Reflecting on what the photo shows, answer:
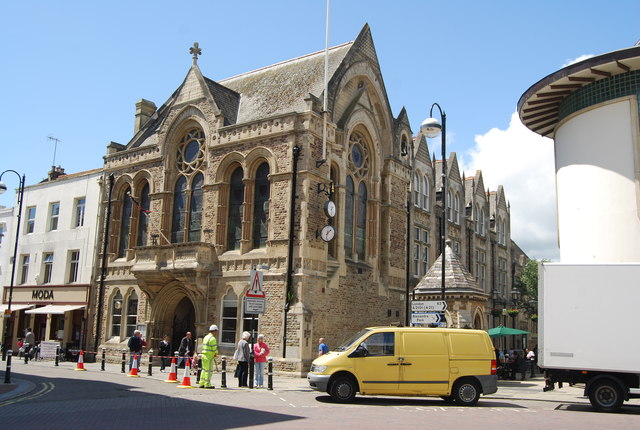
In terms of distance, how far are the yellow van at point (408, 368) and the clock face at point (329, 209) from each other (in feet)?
34.1

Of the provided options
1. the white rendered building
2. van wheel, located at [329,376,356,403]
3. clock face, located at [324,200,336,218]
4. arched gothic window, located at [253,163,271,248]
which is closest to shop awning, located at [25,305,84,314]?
the white rendered building

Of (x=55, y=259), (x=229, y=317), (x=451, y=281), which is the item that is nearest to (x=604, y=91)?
(x=451, y=281)

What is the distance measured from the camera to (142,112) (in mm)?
33625

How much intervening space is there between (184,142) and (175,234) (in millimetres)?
4435

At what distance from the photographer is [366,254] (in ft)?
95.9

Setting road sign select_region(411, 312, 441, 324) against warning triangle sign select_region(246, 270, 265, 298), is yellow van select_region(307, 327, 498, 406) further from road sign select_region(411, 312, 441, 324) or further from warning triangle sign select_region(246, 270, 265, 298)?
warning triangle sign select_region(246, 270, 265, 298)

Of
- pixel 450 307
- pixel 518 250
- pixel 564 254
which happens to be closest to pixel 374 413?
pixel 564 254

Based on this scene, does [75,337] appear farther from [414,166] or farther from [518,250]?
[518,250]

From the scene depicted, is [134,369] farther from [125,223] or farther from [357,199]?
[357,199]

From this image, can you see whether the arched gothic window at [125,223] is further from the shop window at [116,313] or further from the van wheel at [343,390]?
the van wheel at [343,390]

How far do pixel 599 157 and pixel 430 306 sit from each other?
6.62 metres

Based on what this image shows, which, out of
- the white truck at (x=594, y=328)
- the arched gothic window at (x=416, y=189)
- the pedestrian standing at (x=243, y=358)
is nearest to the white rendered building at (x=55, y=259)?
the pedestrian standing at (x=243, y=358)

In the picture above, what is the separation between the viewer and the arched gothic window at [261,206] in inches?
1007

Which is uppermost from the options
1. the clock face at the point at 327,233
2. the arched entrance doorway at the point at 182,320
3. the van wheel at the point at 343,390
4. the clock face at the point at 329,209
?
the clock face at the point at 329,209
